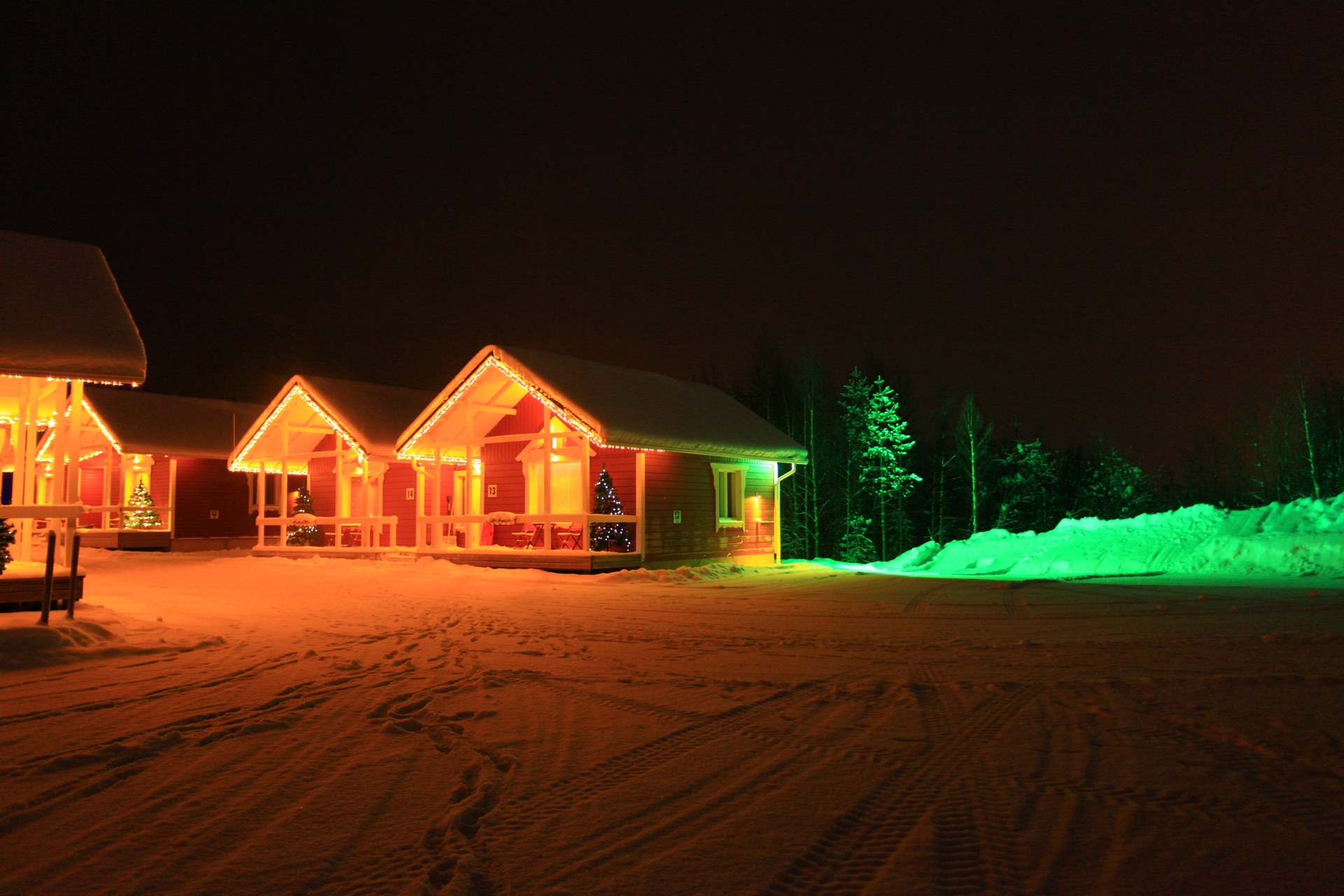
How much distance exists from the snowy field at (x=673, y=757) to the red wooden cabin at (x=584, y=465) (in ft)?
29.4

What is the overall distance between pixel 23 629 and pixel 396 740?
5414 millimetres

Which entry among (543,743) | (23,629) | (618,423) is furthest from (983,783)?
(618,423)

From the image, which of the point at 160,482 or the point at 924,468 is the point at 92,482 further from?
the point at 924,468

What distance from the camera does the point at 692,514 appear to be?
72.6 feet

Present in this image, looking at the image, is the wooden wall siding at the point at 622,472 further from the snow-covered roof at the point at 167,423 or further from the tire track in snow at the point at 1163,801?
the snow-covered roof at the point at 167,423

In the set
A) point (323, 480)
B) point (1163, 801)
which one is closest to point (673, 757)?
point (1163, 801)

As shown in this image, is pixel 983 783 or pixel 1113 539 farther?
pixel 1113 539

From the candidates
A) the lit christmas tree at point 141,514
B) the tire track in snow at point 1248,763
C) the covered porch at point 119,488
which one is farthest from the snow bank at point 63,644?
the lit christmas tree at point 141,514

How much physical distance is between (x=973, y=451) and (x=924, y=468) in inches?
168

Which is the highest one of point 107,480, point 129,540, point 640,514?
point 107,480

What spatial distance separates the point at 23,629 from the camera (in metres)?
8.81

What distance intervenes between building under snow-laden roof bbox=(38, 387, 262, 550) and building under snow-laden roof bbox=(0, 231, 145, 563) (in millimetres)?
17672

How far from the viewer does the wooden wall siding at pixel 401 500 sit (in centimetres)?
2692

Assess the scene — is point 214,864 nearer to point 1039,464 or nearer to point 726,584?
point 726,584
